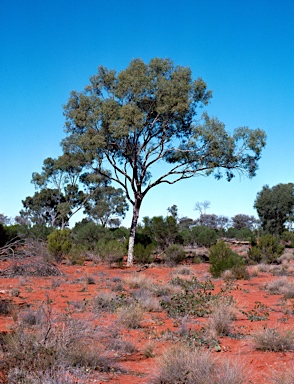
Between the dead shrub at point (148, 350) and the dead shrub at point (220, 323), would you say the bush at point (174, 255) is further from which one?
the dead shrub at point (148, 350)

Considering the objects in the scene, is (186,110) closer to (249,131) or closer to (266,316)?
(249,131)

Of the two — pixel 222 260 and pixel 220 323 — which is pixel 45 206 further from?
pixel 220 323

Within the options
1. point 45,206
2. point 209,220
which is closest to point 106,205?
point 45,206

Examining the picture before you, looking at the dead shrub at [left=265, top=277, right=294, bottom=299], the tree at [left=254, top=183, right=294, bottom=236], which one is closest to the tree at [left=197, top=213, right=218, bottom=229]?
the tree at [left=254, top=183, right=294, bottom=236]

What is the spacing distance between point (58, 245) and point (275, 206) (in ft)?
118

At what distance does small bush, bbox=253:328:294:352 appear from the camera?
7738 mm

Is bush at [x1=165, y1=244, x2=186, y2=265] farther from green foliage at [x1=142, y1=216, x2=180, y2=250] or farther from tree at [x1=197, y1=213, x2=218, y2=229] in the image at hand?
tree at [x1=197, y1=213, x2=218, y2=229]

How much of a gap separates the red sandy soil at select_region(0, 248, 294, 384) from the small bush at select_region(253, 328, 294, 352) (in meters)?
0.17

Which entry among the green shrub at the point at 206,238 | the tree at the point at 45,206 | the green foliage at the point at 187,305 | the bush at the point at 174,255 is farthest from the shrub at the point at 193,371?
the tree at the point at 45,206

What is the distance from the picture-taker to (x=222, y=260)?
20.7 metres

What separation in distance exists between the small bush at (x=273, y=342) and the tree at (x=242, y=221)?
73826mm

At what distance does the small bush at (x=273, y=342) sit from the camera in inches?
305

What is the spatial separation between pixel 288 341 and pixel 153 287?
25.5ft

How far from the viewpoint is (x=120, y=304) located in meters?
11.7
